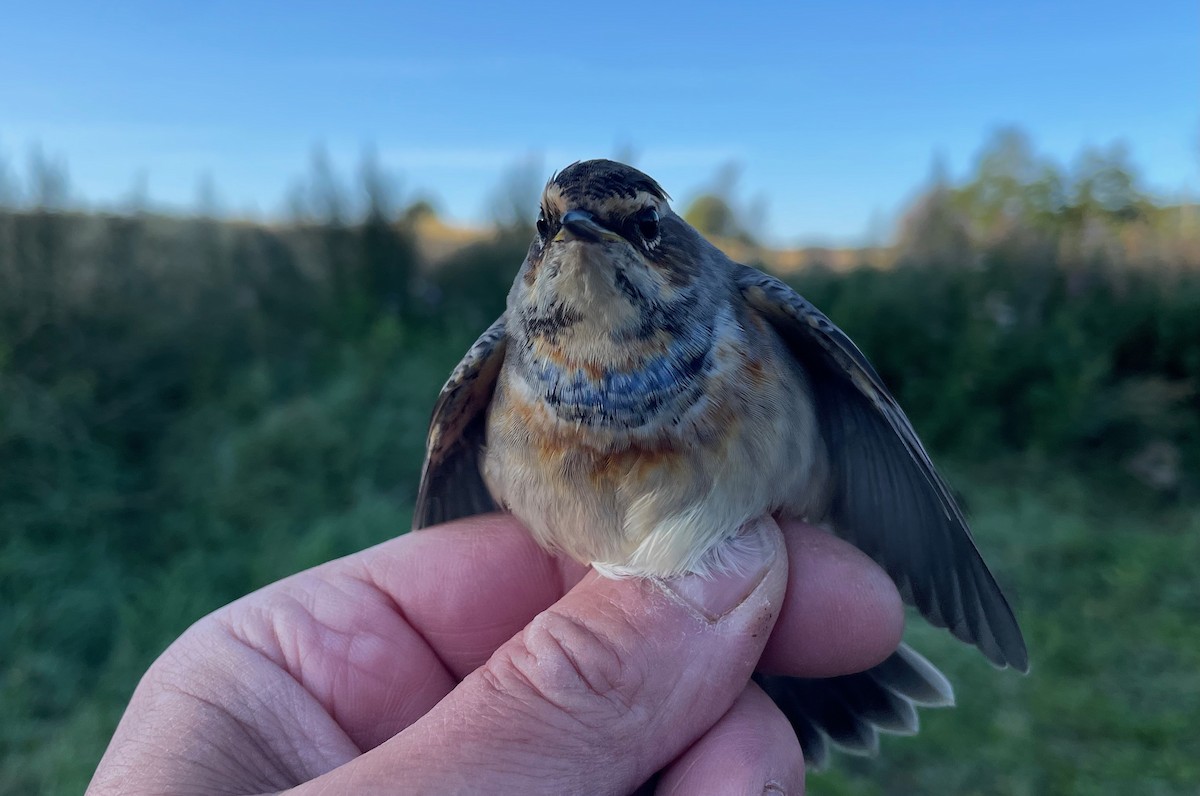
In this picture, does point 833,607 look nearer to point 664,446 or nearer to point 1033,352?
point 664,446

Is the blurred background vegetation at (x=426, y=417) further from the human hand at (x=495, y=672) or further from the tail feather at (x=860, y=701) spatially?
the human hand at (x=495, y=672)

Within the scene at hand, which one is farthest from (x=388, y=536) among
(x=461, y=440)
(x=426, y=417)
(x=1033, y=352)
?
(x=1033, y=352)

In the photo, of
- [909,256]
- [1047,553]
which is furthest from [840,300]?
[1047,553]

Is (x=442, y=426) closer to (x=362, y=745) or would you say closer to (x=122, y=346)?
(x=362, y=745)

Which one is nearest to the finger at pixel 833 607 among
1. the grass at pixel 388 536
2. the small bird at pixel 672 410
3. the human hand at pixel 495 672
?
the human hand at pixel 495 672

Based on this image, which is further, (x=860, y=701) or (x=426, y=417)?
(x=426, y=417)

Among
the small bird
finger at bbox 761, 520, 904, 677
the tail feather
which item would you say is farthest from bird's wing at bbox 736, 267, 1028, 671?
the tail feather

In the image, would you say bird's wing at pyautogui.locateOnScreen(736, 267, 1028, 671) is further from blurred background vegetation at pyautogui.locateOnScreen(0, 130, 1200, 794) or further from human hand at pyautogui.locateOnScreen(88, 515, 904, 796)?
blurred background vegetation at pyautogui.locateOnScreen(0, 130, 1200, 794)

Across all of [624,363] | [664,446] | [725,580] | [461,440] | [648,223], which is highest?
[648,223]
